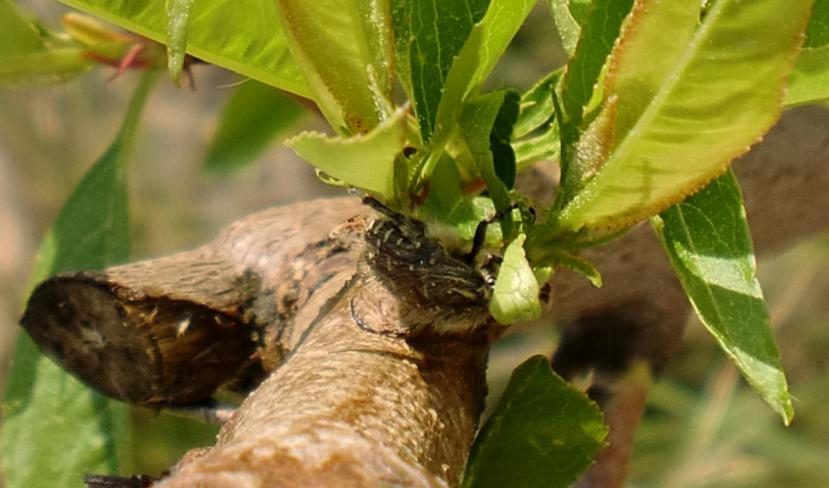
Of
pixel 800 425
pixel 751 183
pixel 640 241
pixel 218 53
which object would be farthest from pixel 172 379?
pixel 800 425

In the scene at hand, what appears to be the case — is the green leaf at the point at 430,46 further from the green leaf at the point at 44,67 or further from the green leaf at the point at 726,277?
the green leaf at the point at 44,67

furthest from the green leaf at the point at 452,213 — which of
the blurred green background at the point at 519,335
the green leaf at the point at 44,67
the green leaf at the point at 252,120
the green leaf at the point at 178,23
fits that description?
the blurred green background at the point at 519,335

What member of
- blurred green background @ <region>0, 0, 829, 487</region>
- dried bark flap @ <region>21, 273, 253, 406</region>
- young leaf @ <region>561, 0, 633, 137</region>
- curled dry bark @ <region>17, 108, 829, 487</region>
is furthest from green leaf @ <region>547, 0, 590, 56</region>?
blurred green background @ <region>0, 0, 829, 487</region>

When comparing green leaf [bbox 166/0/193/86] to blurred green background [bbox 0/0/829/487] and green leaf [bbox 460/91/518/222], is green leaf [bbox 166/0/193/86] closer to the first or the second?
green leaf [bbox 460/91/518/222]

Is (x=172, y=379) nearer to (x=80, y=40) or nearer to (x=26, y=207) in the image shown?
(x=80, y=40)

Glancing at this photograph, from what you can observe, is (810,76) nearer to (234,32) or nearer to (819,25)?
(819,25)

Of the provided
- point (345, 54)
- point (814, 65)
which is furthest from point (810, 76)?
point (345, 54)
